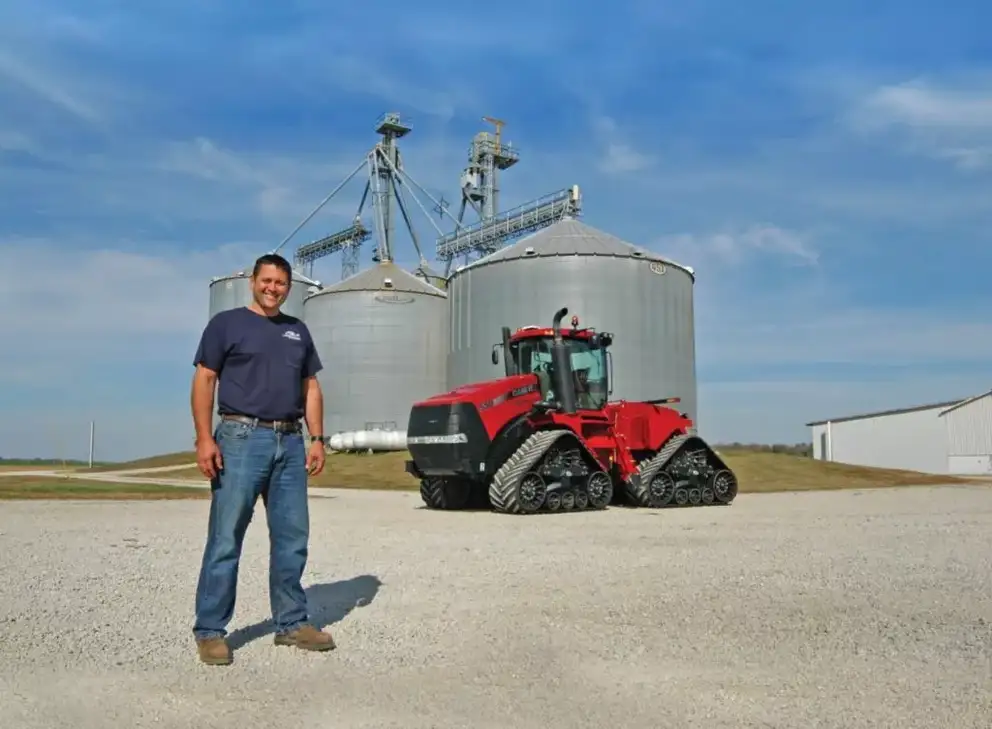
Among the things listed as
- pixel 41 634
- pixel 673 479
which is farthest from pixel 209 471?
pixel 673 479

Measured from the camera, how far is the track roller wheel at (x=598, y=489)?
1550 cm

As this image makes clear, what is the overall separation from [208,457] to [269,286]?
1044 millimetres

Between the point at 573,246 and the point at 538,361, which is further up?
the point at 573,246

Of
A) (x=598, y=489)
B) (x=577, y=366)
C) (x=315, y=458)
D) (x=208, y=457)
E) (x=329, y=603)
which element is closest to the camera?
(x=208, y=457)

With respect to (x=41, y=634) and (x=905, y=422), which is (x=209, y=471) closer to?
(x=41, y=634)

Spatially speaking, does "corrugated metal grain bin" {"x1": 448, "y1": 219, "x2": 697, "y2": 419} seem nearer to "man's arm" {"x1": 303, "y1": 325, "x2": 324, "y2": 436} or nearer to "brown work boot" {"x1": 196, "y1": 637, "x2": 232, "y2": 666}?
"man's arm" {"x1": 303, "y1": 325, "x2": 324, "y2": 436}

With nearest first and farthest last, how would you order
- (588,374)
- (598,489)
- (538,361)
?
1. (598,489)
2. (538,361)
3. (588,374)

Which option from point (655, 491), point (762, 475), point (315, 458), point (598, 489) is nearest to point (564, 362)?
point (598, 489)

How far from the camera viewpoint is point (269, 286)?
494cm

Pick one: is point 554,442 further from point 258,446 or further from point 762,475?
point 762,475

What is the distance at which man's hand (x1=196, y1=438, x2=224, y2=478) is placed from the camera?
455 cm

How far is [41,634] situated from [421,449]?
1079cm

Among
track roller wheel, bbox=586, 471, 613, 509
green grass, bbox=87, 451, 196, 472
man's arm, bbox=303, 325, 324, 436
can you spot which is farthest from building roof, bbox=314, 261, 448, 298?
man's arm, bbox=303, 325, 324, 436

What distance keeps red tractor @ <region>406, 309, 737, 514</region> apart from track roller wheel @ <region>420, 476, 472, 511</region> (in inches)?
0.8
